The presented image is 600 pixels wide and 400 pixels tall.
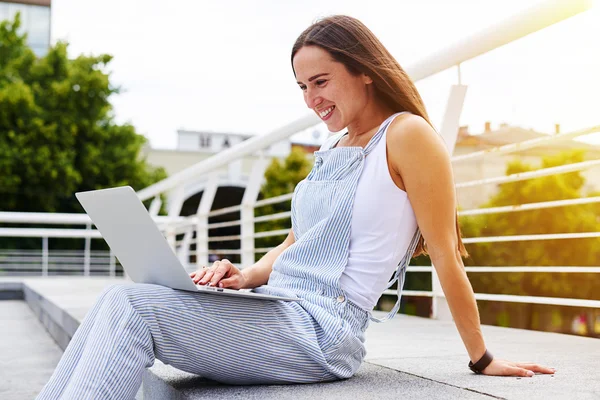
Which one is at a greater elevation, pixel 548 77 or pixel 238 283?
pixel 548 77

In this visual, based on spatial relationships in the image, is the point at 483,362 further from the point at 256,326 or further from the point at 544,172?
the point at 544,172

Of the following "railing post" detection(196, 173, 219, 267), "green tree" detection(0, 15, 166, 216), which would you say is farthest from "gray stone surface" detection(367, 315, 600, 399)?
"green tree" detection(0, 15, 166, 216)

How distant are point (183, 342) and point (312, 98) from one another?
22.9 inches

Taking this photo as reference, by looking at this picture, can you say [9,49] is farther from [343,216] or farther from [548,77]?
[343,216]

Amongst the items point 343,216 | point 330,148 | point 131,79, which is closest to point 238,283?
point 343,216

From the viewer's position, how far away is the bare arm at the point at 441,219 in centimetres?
130

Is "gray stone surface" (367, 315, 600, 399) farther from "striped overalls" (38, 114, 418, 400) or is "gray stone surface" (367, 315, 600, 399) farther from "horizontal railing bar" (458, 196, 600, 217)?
"horizontal railing bar" (458, 196, 600, 217)

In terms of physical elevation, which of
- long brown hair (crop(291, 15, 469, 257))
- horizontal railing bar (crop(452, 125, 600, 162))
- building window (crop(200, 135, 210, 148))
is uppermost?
building window (crop(200, 135, 210, 148))

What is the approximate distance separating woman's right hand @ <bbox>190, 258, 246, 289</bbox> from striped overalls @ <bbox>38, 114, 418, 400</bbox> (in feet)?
0.22

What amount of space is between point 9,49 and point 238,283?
17135 mm

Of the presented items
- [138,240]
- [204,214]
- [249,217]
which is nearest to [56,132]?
[204,214]

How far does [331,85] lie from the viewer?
1.45 metres

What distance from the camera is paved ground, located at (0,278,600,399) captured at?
116 centimetres

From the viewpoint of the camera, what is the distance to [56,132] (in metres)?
15.5
